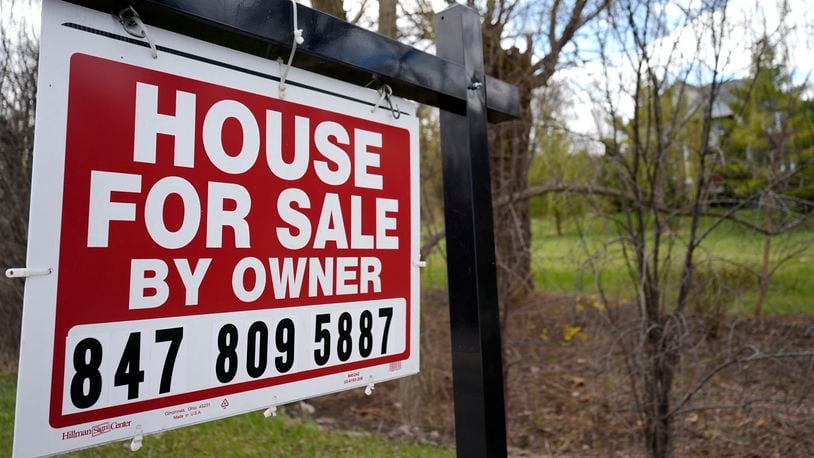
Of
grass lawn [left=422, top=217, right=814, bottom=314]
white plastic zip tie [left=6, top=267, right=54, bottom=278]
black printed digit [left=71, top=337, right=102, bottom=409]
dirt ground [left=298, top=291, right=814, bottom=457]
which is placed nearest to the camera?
white plastic zip tie [left=6, top=267, right=54, bottom=278]

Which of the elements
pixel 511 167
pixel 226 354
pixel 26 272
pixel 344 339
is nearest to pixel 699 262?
pixel 511 167

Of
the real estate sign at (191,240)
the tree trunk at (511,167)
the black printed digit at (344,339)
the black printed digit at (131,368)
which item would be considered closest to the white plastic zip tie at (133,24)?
the real estate sign at (191,240)

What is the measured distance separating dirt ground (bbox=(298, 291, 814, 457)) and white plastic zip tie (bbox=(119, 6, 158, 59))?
4.40 metres

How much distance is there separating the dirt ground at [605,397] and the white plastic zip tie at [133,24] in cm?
440

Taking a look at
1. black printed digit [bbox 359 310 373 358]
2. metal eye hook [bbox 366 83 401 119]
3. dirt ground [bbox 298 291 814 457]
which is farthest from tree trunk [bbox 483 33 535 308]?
black printed digit [bbox 359 310 373 358]

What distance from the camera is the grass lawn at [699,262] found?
524 cm

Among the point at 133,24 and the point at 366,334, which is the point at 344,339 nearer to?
the point at 366,334

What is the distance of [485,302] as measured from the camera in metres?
2.17

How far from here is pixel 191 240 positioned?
1.53m

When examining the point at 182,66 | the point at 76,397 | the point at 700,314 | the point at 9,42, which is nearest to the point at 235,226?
the point at 182,66

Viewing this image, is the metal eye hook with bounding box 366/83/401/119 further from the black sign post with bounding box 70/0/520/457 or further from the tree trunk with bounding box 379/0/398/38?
the tree trunk with bounding box 379/0/398/38

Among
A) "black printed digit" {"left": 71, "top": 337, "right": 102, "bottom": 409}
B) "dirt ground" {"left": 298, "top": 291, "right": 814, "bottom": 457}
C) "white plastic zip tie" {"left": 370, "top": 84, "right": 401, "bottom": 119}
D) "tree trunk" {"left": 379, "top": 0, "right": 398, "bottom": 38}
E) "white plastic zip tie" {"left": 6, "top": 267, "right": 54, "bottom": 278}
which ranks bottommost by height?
"dirt ground" {"left": 298, "top": 291, "right": 814, "bottom": 457}

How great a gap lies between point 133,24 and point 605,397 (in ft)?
19.0

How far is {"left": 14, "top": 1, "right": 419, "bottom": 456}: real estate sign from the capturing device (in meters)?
1.33
